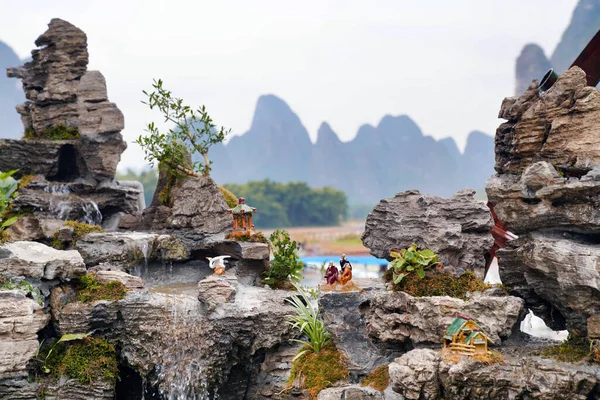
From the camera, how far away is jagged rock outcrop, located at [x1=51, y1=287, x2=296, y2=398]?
13102 millimetres

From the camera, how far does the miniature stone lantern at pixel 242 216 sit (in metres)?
16.0

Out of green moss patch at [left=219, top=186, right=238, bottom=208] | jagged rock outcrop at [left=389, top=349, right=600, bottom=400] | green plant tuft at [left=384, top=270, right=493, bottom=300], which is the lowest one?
jagged rock outcrop at [left=389, top=349, right=600, bottom=400]

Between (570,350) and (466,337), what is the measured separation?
1.73 meters

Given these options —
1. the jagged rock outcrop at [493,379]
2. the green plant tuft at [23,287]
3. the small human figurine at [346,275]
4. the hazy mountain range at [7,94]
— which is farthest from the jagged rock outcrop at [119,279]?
the hazy mountain range at [7,94]

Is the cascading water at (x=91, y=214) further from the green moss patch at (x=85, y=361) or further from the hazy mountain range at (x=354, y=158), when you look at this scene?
the hazy mountain range at (x=354, y=158)

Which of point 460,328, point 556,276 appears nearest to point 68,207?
point 460,328

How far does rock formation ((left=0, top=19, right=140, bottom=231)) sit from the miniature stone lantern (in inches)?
207

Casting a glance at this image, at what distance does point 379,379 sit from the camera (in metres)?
11.2

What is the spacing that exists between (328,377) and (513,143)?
218 inches

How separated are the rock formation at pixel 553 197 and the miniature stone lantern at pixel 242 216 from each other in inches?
264

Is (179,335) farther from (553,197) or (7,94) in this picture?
(7,94)

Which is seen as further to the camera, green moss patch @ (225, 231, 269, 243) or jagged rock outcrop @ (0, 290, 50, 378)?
green moss patch @ (225, 231, 269, 243)

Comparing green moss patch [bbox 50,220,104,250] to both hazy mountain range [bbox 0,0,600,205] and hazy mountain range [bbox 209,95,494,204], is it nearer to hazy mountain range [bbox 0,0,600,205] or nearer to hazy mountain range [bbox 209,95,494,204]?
Result: hazy mountain range [bbox 209,95,494,204]

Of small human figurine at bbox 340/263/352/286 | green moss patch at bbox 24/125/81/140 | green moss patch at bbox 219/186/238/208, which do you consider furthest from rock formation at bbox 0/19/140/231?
Result: small human figurine at bbox 340/263/352/286
